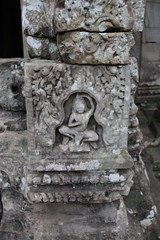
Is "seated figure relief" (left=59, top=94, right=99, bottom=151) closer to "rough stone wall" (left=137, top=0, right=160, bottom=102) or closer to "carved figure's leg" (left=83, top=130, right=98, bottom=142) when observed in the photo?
"carved figure's leg" (left=83, top=130, right=98, bottom=142)

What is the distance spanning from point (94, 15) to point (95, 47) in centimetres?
12

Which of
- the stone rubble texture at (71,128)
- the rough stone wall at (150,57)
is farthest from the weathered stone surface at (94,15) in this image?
the rough stone wall at (150,57)

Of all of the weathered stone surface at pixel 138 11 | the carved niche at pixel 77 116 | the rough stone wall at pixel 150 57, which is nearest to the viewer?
the carved niche at pixel 77 116

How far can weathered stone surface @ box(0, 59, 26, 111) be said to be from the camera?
1.63 m

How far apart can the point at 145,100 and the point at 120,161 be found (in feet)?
8.89

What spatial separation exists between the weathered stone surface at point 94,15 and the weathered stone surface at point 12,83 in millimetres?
544

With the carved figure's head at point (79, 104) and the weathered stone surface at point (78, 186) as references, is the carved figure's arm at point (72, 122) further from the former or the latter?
the weathered stone surface at point (78, 186)

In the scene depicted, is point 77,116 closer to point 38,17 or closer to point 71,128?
point 71,128

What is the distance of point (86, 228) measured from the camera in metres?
1.56

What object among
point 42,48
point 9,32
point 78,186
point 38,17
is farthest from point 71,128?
point 9,32

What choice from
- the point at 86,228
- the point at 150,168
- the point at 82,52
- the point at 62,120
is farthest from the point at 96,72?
the point at 150,168

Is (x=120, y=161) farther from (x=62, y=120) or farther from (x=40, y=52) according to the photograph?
(x=40, y=52)

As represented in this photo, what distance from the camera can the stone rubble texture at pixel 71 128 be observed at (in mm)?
1180

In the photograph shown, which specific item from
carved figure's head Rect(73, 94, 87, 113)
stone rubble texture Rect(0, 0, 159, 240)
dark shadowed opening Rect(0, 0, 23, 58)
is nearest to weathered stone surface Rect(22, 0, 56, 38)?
stone rubble texture Rect(0, 0, 159, 240)
